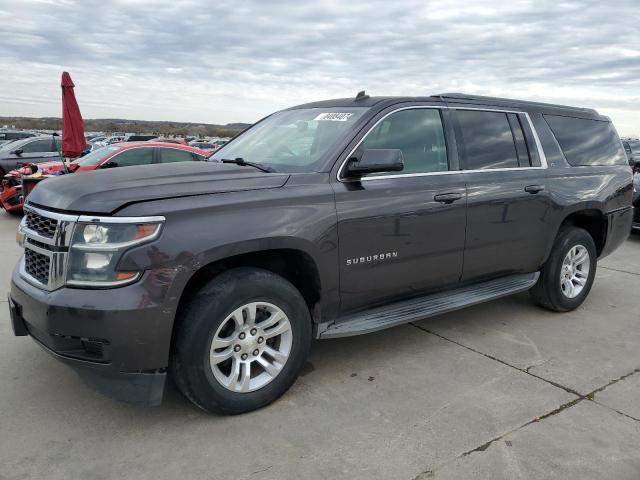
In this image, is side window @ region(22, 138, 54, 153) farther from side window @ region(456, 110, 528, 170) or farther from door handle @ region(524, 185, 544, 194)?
door handle @ region(524, 185, 544, 194)

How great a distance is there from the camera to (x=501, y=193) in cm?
446

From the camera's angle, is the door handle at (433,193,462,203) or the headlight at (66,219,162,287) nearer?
the headlight at (66,219,162,287)

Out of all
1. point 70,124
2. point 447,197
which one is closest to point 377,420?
point 447,197

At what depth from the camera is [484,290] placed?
14.9ft

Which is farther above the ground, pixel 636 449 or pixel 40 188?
pixel 40 188

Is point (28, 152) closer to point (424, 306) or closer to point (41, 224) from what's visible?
point (41, 224)

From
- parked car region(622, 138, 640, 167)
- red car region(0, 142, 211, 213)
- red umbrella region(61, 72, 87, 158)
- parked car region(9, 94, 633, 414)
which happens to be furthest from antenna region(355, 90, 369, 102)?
parked car region(622, 138, 640, 167)

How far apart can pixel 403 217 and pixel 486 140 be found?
1.25 meters

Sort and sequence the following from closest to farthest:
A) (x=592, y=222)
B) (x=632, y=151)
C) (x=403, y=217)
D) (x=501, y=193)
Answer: (x=403, y=217) → (x=501, y=193) → (x=592, y=222) → (x=632, y=151)

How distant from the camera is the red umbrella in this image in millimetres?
10961

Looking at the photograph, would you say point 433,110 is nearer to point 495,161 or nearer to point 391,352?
point 495,161

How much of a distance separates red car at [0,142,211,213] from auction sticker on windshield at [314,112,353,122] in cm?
575

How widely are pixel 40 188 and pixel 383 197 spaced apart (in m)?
2.17

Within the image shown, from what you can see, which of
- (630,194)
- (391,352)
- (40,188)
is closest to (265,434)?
(391,352)
